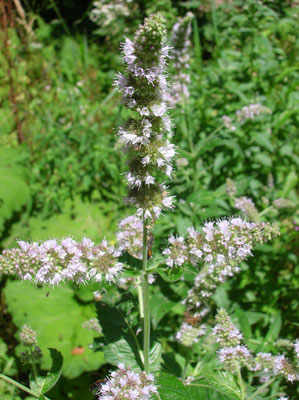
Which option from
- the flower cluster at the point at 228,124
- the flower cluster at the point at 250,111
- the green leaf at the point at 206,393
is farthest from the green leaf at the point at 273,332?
the flower cluster at the point at 250,111

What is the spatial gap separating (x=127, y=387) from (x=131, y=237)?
0.79m

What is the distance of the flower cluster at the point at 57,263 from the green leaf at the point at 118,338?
0.59 meters

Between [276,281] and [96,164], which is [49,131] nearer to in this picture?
[96,164]

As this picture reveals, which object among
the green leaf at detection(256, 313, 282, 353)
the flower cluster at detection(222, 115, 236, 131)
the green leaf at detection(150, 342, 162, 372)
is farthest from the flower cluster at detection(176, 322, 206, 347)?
the flower cluster at detection(222, 115, 236, 131)

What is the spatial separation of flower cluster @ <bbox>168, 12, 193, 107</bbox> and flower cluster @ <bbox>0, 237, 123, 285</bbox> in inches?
83.8

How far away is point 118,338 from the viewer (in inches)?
84.5

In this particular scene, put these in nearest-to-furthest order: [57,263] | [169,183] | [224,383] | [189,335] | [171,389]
A: [57,263] < [171,389] < [224,383] < [189,335] < [169,183]

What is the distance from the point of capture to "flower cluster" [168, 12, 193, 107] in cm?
346

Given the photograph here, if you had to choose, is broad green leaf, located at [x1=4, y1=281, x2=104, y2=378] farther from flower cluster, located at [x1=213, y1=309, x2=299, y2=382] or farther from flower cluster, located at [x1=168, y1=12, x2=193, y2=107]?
flower cluster, located at [x1=168, y1=12, x2=193, y2=107]

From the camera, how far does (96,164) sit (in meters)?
4.20

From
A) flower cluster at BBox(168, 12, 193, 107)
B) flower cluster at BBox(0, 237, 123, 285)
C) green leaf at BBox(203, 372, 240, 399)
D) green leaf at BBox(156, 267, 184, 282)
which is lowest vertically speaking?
green leaf at BBox(203, 372, 240, 399)

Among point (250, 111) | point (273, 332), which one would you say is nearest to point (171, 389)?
point (273, 332)

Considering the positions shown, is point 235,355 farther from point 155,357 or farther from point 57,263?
point 57,263

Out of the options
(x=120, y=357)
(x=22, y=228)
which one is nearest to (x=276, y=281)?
(x=120, y=357)
